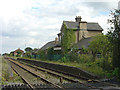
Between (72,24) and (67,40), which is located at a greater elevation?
(72,24)

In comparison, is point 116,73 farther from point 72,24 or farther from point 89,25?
point 89,25

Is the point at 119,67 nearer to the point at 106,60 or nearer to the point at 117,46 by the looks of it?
the point at 117,46

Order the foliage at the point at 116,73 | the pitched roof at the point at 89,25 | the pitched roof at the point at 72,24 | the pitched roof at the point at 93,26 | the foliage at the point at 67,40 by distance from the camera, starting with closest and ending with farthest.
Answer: the foliage at the point at 116,73, the foliage at the point at 67,40, the pitched roof at the point at 72,24, the pitched roof at the point at 89,25, the pitched roof at the point at 93,26

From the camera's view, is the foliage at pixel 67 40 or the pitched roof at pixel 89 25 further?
the pitched roof at pixel 89 25

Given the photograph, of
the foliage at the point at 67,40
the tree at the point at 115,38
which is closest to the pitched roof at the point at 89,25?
the foliage at the point at 67,40

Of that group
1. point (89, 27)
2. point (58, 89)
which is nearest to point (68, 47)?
point (89, 27)

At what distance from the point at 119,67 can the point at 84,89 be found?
14.7 ft

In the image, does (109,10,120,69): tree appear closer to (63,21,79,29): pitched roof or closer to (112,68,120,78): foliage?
(112,68,120,78): foliage

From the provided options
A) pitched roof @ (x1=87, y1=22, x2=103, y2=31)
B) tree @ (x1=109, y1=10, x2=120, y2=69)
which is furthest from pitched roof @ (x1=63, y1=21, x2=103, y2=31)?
tree @ (x1=109, y1=10, x2=120, y2=69)

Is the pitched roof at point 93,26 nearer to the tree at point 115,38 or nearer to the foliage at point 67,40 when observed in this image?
the foliage at point 67,40

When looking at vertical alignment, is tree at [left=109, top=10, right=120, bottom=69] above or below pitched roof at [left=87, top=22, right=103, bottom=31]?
below

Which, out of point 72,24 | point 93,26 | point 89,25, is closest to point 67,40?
point 72,24

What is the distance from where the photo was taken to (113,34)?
1320 cm

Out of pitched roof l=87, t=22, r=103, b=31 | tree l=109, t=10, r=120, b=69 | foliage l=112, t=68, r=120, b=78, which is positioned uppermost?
pitched roof l=87, t=22, r=103, b=31
